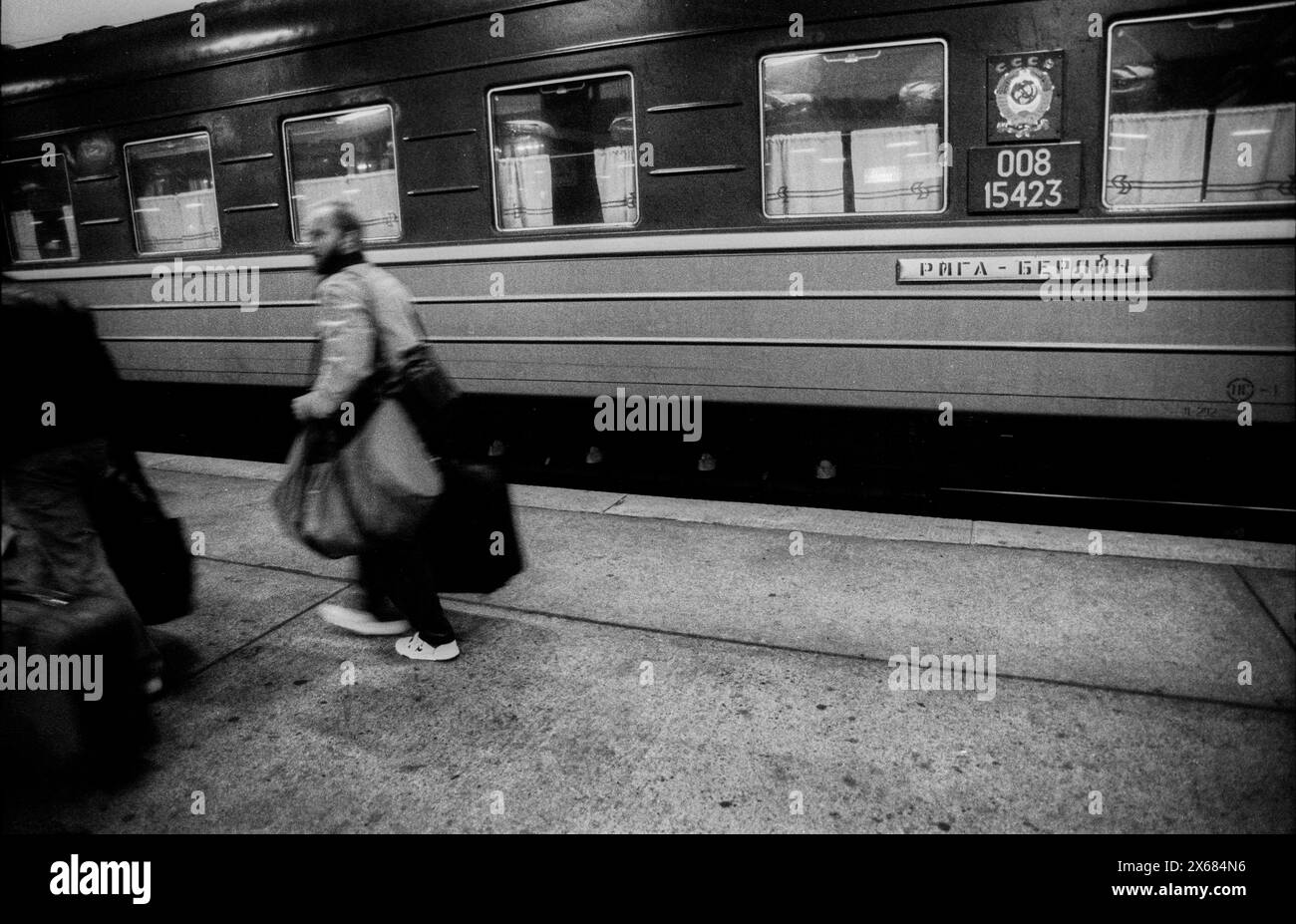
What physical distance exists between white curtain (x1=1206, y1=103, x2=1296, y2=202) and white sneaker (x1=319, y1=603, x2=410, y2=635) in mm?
4190

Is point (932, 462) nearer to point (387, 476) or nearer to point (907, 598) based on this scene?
point (907, 598)

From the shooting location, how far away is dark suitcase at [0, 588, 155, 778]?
241 centimetres

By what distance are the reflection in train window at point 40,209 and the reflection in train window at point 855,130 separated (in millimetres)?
6005

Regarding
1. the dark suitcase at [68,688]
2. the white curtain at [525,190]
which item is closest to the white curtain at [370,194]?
the white curtain at [525,190]

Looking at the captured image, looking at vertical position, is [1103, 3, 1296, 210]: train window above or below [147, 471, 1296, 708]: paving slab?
above

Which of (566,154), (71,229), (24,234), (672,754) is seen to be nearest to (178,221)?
(71,229)

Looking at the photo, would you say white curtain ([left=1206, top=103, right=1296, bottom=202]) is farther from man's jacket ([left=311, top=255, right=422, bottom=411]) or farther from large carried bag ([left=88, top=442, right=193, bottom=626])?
large carried bag ([left=88, top=442, right=193, bottom=626])

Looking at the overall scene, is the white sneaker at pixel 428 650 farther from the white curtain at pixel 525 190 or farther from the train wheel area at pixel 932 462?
the white curtain at pixel 525 190

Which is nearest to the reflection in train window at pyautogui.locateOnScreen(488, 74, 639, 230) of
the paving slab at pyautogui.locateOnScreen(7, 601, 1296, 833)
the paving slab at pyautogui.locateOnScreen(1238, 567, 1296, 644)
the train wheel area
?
the train wheel area

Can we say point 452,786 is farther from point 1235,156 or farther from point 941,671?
point 1235,156

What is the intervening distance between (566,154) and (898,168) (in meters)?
1.95

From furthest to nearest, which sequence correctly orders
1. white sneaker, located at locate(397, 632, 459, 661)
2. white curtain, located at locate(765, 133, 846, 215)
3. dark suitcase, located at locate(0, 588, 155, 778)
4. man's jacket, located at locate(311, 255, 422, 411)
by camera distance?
white curtain, located at locate(765, 133, 846, 215), white sneaker, located at locate(397, 632, 459, 661), man's jacket, located at locate(311, 255, 422, 411), dark suitcase, located at locate(0, 588, 155, 778)

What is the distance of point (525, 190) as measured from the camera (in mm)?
5434

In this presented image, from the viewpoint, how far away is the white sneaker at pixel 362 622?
3578 mm
